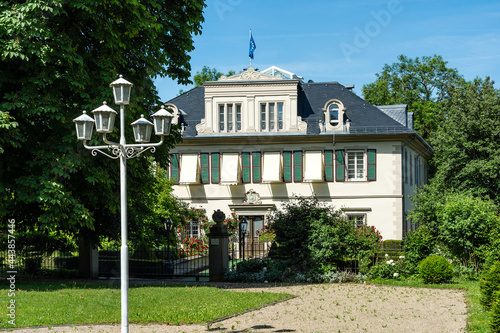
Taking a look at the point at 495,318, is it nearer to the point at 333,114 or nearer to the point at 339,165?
the point at 339,165

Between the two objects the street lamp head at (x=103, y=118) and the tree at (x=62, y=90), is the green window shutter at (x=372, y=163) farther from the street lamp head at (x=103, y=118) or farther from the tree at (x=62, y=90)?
the street lamp head at (x=103, y=118)

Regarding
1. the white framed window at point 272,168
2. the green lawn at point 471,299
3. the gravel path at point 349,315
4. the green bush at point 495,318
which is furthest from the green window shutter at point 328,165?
the green bush at point 495,318

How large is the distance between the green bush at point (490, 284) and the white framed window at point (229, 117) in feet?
79.3

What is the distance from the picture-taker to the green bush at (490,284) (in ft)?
36.5

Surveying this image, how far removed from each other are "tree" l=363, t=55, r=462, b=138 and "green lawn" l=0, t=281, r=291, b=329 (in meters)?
35.8

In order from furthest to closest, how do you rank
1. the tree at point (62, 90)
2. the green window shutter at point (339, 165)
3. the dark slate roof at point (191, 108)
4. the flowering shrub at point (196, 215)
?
1. the dark slate roof at point (191, 108)
2. the flowering shrub at point (196, 215)
3. the green window shutter at point (339, 165)
4. the tree at point (62, 90)

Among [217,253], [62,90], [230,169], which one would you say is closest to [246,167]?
[230,169]

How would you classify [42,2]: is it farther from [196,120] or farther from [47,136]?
[196,120]

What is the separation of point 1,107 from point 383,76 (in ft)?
130

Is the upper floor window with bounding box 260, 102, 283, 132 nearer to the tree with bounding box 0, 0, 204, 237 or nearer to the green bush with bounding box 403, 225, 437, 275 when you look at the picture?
the green bush with bounding box 403, 225, 437, 275

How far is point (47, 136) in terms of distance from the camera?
16328 millimetres

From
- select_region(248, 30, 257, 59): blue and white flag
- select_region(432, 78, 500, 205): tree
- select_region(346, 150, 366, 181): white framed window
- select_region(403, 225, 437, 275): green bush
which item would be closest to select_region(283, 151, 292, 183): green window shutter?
select_region(346, 150, 366, 181): white framed window

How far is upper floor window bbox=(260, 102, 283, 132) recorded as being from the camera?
35.1m

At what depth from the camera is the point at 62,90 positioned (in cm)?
1666
